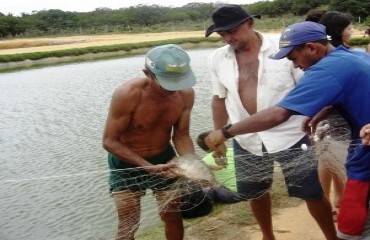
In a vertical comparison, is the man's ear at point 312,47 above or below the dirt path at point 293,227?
above

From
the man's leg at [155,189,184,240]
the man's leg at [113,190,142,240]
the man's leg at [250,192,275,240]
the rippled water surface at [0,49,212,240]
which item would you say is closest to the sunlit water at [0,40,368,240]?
the rippled water surface at [0,49,212,240]

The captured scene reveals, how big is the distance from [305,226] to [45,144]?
6.98m

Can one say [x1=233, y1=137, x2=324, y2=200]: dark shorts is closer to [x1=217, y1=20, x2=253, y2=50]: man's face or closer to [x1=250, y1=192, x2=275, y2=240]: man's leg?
[x1=250, y1=192, x2=275, y2=240]: man's leg

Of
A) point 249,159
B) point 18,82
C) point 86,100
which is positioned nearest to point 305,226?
point 249,159

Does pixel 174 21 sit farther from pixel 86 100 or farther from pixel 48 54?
pixel 86 100

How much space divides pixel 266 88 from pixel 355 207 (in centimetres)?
126

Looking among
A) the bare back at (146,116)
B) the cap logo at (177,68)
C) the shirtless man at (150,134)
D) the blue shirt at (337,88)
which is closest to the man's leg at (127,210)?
the shirtless man at (150,134)

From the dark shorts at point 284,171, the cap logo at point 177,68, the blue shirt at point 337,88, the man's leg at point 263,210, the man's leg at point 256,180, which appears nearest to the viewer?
the blue shirt at point 337,88

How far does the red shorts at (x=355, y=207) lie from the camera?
2.43m

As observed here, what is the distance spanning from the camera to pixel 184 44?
40.2m

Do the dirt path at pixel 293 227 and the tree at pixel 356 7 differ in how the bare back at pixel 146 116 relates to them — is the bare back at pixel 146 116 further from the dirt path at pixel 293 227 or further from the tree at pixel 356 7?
the tree at pixel 356 7

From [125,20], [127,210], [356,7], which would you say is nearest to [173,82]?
[127,210]

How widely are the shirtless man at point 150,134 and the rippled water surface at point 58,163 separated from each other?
37 cm

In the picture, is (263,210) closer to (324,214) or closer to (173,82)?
(324,214)
